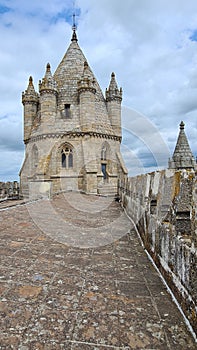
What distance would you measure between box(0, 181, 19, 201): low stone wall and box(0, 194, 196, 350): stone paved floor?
14.7 meters

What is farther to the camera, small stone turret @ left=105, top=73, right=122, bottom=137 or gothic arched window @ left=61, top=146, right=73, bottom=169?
small stone turret @ left=105, top=73, right=122, bottom=137

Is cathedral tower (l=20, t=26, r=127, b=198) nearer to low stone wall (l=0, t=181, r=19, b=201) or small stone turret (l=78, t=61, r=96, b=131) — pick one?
small stone turret (l=78, t=61, r=96, b=131)

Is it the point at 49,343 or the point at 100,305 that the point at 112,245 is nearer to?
the point at 100,305

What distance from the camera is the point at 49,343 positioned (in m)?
1.82

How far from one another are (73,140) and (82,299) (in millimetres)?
17010

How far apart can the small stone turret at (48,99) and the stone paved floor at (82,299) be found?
1578 centimetres

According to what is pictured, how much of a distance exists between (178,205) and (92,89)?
707 inches

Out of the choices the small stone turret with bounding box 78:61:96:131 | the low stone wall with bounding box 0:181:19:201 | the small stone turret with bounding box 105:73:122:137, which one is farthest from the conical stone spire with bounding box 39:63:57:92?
the low stone wall with bounding box 0:181:19:201

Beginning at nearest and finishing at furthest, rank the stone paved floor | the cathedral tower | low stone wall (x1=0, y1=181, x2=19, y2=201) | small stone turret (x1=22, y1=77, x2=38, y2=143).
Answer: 1. the stone paved floor
2. low stone wall (x1=0, y1=181, x2=19, y2=201)
3. the cathedral tower
4. small stone turret (x1=22, y1=77, x2=38, y2=143)

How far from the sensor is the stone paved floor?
1889mm

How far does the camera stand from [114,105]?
72.3 feet

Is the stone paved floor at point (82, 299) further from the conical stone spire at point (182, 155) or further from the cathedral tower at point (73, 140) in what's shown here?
the cathedral tower at point (73, 140)

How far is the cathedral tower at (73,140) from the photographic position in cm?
1862

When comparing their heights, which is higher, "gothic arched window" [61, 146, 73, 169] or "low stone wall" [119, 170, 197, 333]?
"gothic arched window" [61, 146, 73, 169]
